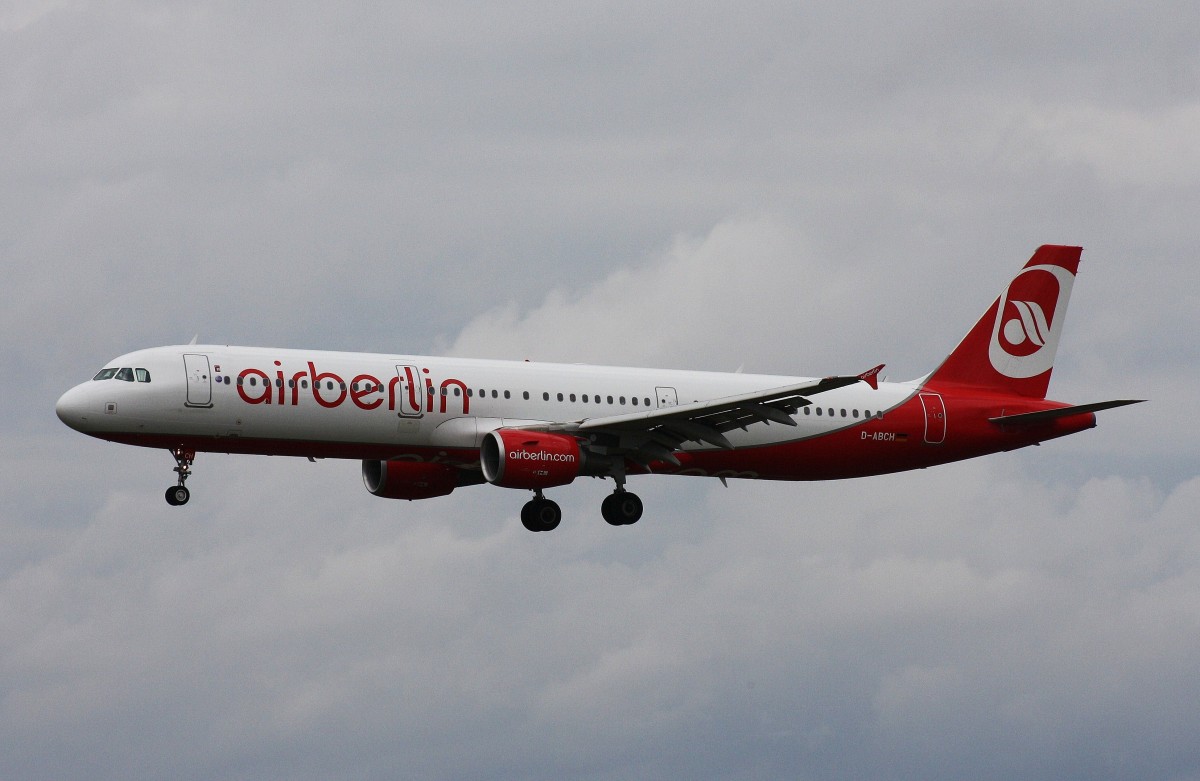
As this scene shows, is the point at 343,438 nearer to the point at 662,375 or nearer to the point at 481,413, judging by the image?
the point at 481,413

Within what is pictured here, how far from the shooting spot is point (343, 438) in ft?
169

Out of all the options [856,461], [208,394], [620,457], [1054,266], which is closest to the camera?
[208,394]

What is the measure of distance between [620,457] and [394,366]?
286 inches

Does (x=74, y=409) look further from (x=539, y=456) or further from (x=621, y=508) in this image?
(x=621, y=508)

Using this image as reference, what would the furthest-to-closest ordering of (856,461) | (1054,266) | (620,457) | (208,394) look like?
(1054,266)
(856,461)
(620,457)
(208,394)

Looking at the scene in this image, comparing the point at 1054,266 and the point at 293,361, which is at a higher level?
the point at 1054,266

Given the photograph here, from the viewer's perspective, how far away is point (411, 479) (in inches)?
2256

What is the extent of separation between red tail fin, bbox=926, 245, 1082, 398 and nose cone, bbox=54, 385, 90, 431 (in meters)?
26.9

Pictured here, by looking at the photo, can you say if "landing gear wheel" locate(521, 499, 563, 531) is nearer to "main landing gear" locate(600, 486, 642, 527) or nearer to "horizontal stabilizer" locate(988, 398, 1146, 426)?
"main landing gear" locate(600, 486, 642, 527)

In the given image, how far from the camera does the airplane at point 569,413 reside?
50.4 metres

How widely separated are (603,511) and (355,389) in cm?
931

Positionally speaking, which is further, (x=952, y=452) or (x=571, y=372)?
(x=952, y=452)

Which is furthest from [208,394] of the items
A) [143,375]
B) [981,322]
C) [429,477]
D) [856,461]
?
[981,322]

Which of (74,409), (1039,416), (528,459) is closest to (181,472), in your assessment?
(74,409)
